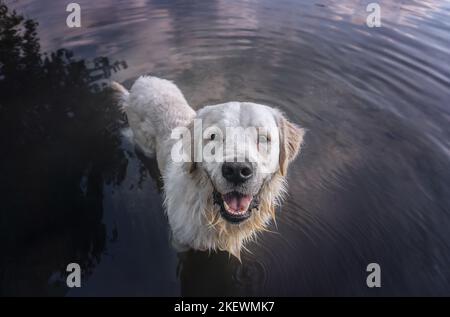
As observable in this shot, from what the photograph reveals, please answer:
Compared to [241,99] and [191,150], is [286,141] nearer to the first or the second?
[191,150]

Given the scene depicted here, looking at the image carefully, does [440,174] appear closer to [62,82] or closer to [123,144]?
[123,144]

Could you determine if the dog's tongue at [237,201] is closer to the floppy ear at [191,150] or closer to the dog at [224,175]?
the dog at [224,175]

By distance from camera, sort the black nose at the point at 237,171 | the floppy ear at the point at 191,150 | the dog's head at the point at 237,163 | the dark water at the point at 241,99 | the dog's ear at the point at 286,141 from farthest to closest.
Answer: the dark water at the point at 241,99
the dog's ear at the point at 286,141
the floppy ear at the point at 191,150
the dog's head at the point at 237,163
the black nose at the point at 237,171

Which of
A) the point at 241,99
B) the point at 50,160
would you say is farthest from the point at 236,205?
the point at 241,99

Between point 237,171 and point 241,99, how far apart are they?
5329 millimetres

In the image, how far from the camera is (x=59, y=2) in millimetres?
11688

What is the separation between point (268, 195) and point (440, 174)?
4.10 meters

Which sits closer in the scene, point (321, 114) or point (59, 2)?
point (321, 114)

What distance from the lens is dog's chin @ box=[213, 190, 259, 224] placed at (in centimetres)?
385

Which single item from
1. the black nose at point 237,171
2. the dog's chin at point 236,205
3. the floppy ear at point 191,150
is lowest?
the dog's chin at point 236,205

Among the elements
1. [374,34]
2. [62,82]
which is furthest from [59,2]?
[374,34]

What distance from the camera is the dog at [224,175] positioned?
3621 mm

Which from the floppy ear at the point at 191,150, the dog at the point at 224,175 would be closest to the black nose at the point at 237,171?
the dog at the point at 224,175
